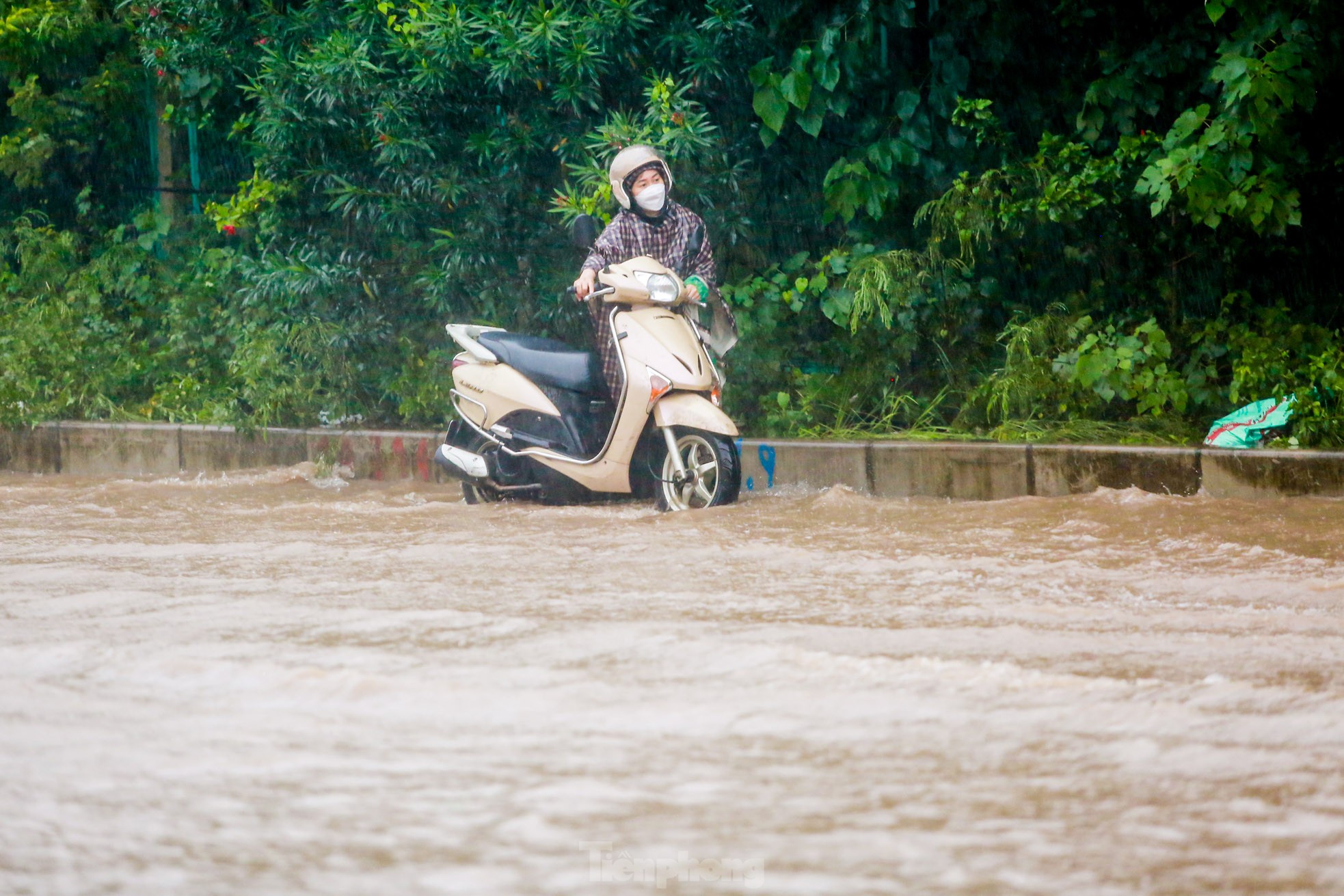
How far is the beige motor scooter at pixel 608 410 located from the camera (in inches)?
260

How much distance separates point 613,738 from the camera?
9.71ft

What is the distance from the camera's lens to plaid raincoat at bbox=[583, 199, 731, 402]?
7031 millimetres

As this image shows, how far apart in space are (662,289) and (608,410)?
71 cm

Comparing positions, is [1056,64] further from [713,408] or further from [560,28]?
[713,408]

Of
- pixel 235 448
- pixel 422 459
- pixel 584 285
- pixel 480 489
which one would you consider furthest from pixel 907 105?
pixel 235 448

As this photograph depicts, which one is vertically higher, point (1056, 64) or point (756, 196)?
point (1056, 64)

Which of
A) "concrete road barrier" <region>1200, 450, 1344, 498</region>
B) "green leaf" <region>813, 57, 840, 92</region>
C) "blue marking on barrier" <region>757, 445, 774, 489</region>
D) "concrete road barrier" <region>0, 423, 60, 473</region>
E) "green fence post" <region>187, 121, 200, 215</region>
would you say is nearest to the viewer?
"concrete road barrier" <region>1200, 450, 1344, 498</region>

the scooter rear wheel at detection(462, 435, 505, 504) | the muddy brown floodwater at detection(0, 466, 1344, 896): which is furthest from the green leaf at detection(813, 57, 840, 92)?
the muddy brown floodwater at detection(0, 466, 1344, 896)

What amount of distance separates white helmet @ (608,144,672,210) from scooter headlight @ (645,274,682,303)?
62 cm

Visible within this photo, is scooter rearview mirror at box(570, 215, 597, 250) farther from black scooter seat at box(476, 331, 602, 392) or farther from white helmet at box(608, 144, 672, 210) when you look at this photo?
black scooter seat at box(476, 331, 602, 392)

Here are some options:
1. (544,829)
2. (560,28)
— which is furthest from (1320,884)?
(560,28)

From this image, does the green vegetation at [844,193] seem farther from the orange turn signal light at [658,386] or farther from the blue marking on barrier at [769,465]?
the orange turn signal light at [658,386]

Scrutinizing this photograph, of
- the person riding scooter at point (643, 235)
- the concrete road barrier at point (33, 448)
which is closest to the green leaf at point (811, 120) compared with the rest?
the person riding scooter at point (643, 235)

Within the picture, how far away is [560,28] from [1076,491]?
11.8ft
